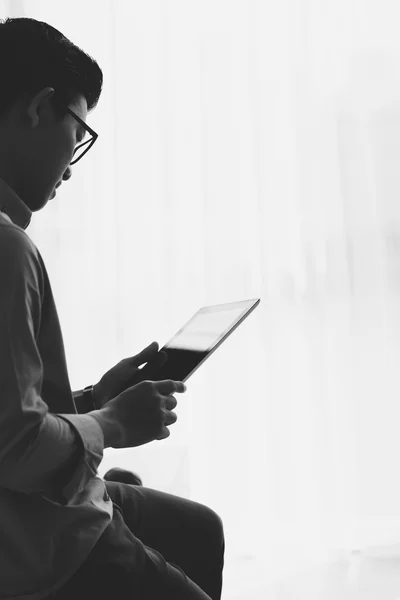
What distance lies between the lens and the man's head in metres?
0.64

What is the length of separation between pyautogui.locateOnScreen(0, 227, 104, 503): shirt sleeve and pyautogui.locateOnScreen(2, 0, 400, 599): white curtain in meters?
1.19

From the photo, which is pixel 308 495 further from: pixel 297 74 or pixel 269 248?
pixel 297 74

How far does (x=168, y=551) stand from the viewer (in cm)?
73

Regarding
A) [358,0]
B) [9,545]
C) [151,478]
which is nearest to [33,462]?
[9,545]

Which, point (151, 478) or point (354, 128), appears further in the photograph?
point (354, 128)

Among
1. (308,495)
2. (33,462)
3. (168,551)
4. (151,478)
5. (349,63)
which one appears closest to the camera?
(33,462)

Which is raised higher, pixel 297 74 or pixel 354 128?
pixel 297 74

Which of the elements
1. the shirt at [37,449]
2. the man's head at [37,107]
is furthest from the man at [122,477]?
the man's head at [37,107]

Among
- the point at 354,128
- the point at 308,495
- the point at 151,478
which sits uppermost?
the point at 354,128

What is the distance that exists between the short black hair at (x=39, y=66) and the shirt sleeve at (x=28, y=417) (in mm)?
217

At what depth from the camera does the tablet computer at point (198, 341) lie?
0.69 metres

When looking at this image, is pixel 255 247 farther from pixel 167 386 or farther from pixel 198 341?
pixel 167 386

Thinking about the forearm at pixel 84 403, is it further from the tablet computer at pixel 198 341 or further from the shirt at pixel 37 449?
the shirt at pixel 37 449

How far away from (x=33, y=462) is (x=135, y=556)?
18 cm
